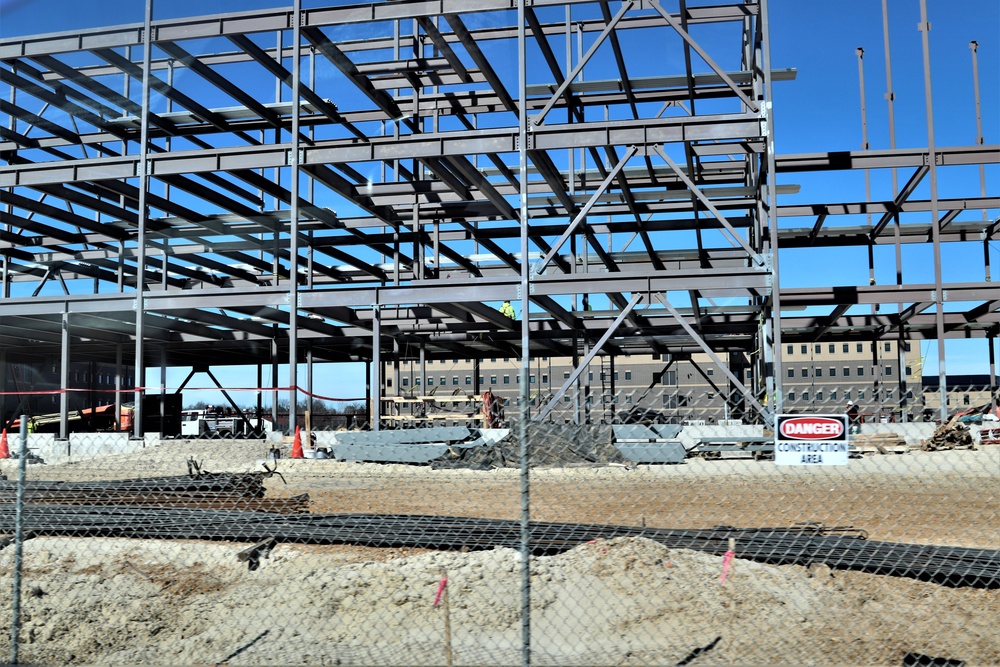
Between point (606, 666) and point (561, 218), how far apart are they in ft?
70.1

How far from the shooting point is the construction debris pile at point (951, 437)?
19359 mm

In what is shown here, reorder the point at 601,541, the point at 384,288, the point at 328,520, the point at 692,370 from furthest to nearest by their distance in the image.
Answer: the point at 692,370
the point at 384,288
the point at 328,520
the point at 601,541

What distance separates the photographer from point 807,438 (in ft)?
16.8

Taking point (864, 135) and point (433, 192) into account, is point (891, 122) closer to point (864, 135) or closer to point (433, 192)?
point (864, 135)

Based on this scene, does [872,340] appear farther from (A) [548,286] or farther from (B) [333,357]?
(B) [333,357]

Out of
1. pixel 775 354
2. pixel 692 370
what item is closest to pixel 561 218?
pixel 775 354

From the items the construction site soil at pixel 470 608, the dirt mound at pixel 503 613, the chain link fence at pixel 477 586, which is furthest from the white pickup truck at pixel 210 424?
the dirt mound at pixel 503 613

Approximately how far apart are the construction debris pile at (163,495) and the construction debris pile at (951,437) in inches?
589

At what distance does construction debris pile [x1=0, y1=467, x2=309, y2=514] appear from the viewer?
1043 cm

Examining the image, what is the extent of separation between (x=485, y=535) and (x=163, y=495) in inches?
189

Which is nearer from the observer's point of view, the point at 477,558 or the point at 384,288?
the point at 477,558

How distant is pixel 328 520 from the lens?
30.1 feet

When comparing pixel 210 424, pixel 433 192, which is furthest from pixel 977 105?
pixel 210 424

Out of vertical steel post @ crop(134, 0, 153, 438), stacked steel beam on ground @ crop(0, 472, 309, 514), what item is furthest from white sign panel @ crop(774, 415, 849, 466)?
vertical steel post @ crop(134, 0, 153, 438)
